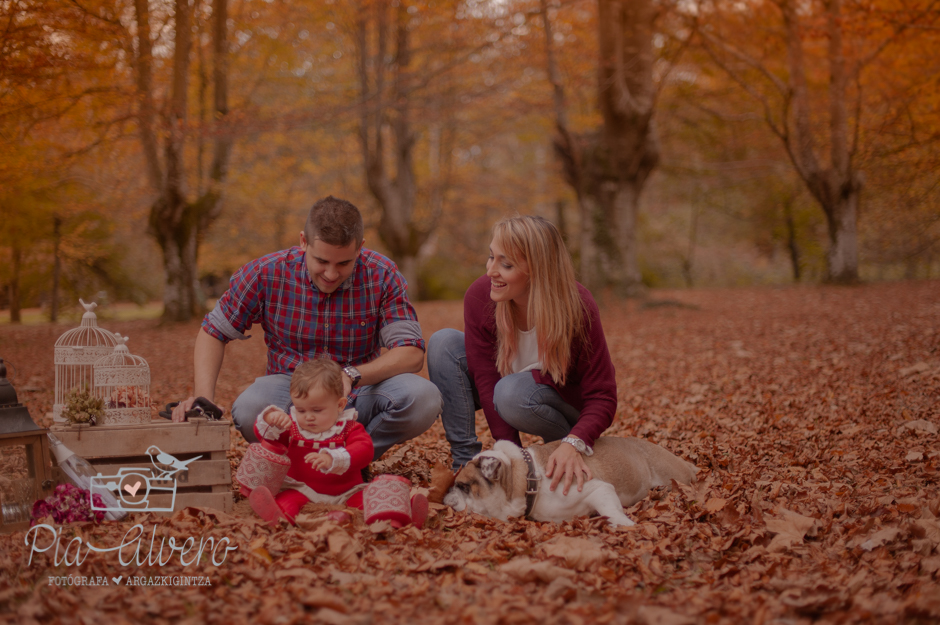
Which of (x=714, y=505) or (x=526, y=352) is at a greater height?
(x=526, y=352)

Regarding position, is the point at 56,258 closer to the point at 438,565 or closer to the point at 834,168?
the point at 438,565

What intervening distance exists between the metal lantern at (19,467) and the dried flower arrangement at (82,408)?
173 mm

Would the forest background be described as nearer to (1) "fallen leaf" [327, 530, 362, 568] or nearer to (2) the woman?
(2) the woman

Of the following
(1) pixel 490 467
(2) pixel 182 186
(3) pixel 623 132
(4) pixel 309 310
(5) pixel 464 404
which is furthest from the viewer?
(2) pixel 182 186

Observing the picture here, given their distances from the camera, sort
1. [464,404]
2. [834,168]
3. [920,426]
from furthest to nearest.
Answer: [834,168]
[920,426]
[464,404]

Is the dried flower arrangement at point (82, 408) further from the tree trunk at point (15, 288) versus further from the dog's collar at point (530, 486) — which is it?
the tree trunk at point (15, 288)

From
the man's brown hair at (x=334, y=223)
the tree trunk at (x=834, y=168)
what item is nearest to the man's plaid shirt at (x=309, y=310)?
the man's brown hair at (x=334, y=223)

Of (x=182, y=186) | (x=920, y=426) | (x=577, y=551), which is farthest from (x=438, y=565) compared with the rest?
(x=182, y=186)

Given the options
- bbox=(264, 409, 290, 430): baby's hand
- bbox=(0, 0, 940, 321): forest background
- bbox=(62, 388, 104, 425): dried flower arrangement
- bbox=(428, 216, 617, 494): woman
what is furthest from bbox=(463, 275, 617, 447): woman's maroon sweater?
bbox=(0, 0, 940, 321): forest background

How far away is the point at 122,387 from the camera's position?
342 centimetres

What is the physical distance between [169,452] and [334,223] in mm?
1390

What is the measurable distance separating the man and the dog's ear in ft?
2.09

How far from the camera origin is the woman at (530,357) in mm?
3498

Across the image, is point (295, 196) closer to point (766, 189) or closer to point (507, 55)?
point (507, 55)
